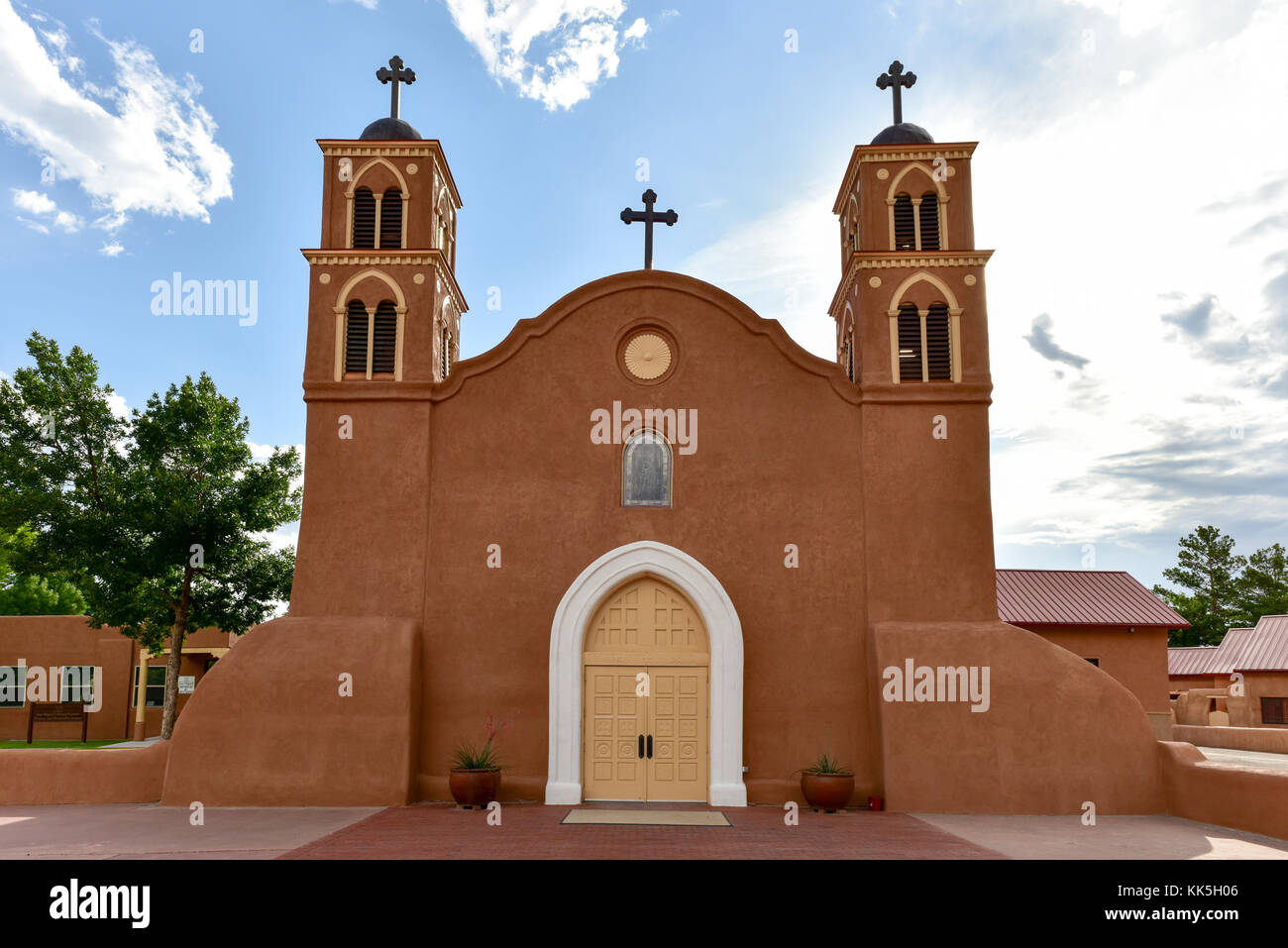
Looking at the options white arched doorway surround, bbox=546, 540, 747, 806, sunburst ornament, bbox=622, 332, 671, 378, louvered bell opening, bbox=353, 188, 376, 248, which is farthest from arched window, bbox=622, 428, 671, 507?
louvered bell opening, bbox=353, 188, 376, 248

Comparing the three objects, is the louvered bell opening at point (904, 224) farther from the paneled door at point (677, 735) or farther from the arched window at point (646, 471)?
the paneled door at point (677, 735)

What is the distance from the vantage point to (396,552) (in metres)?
15.9

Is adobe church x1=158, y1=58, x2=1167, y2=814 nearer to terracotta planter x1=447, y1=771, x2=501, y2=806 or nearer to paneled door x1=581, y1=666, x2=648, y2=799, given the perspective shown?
paneled door x1=581, y1=666, x2=648, y2=799

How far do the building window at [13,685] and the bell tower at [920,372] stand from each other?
31365mm

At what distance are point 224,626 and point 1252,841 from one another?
21735mm

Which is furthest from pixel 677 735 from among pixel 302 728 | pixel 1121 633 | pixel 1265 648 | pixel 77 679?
pixel 1265 648

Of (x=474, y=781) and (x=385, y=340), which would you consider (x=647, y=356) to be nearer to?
(x=385, y=340)

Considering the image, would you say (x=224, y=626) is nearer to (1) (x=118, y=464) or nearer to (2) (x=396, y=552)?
(1) (x=118, y=464)

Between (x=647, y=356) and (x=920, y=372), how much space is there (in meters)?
4.89

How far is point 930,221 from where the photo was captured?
56.9ft

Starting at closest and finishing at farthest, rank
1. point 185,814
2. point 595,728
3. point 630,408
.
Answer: point 185,814
point 595,728
point 630,408

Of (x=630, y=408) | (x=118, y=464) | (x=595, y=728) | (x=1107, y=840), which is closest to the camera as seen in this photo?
(x=1107, y=840)

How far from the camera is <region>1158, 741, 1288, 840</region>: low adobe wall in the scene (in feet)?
41.1
